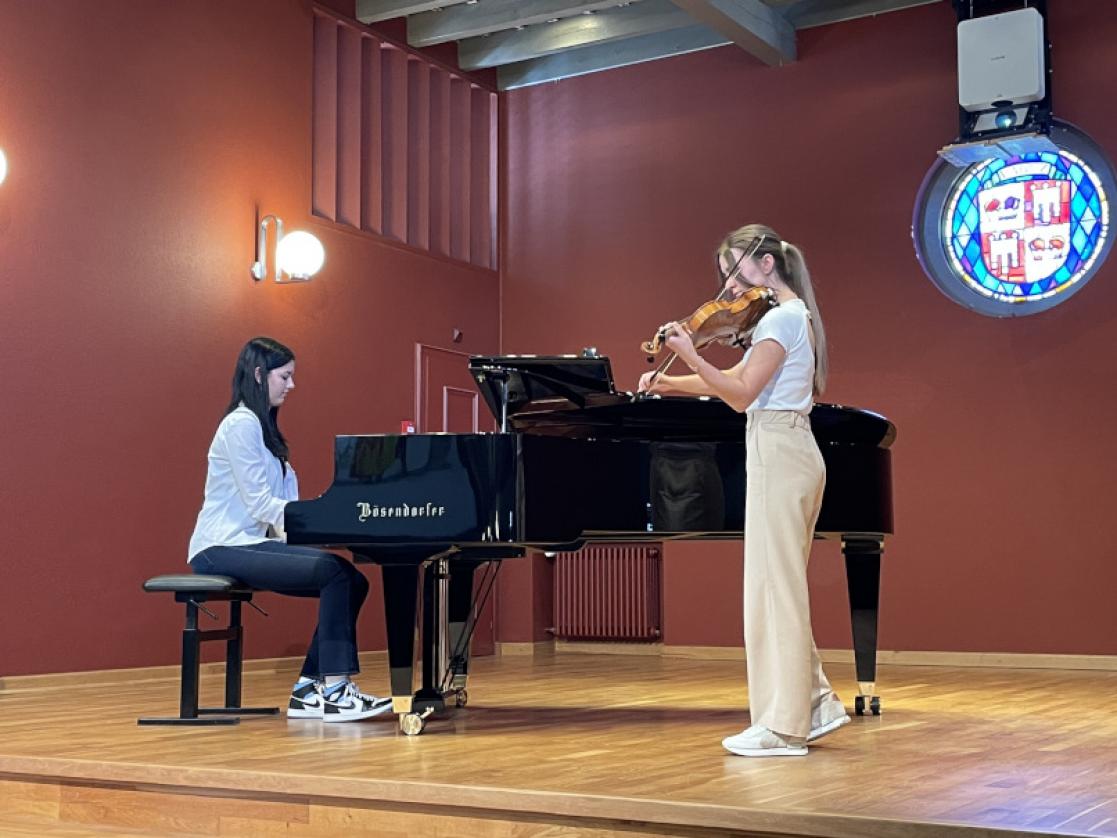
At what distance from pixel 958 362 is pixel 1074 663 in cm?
150

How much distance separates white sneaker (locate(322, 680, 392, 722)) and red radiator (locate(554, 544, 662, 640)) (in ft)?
11.3

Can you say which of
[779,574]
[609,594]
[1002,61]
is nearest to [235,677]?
[779,574]

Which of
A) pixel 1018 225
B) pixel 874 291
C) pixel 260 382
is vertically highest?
pixel 1018 225

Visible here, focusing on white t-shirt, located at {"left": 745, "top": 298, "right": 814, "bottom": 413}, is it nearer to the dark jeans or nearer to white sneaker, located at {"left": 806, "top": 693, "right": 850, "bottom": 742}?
white sneaker, located at {"left": 806, "top": 693, "right": 850, "bottom": 742}

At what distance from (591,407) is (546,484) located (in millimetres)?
377

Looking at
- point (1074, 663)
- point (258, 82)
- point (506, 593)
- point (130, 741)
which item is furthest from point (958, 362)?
point (130, 741)

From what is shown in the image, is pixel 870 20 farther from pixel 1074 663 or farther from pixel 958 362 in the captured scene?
pixel 1074 663

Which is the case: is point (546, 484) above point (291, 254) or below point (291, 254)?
below

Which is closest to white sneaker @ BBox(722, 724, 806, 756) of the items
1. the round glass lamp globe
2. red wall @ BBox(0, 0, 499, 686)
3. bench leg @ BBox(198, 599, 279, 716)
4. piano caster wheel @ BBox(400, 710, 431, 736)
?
piano caster wheel @ BBox(400, 710, 431, 736)

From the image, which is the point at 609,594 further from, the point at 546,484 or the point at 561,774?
the point at 561,774

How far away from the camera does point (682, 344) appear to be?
10.5ft

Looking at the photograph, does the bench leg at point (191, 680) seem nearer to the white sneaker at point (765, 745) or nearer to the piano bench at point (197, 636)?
the piano bench at point (197, 636)

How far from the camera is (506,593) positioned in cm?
793

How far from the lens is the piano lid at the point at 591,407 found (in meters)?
3.77
